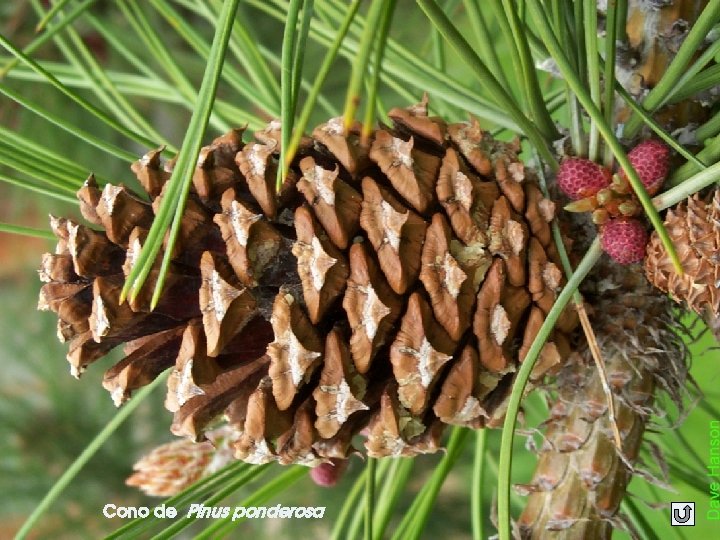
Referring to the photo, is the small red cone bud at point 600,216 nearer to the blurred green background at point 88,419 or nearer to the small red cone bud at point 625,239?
the small red cone bud at point 625,239

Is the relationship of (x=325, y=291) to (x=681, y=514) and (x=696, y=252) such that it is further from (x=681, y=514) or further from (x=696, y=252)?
(x=681, y=514)

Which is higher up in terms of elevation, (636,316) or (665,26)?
(665,26)

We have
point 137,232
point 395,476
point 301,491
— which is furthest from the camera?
point 301,491

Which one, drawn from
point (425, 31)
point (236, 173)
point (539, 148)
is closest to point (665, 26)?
point (539, 148)

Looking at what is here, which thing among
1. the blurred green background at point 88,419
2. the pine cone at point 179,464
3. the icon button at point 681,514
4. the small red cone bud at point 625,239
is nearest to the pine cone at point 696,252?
the small red cone bud at point 625,239

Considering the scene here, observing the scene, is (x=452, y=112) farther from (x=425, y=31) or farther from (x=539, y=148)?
(x=425, y=31)
